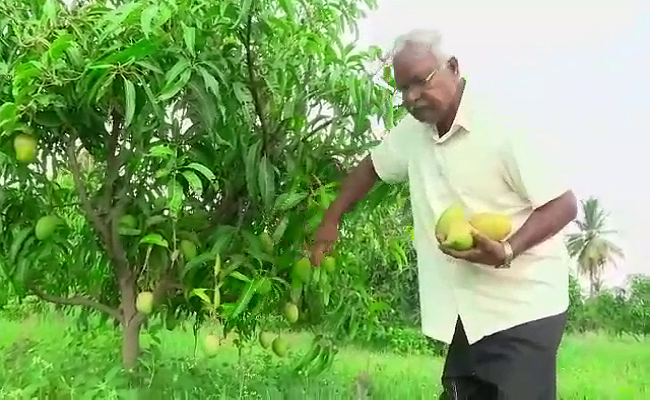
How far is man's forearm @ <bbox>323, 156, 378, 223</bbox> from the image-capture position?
1245 mm

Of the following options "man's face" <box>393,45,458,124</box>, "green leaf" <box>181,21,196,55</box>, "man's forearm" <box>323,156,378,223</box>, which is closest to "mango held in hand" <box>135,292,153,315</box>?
"man's forearm" <box>323,156,378,223</box>

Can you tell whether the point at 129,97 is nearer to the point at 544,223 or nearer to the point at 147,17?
the point at 147,17

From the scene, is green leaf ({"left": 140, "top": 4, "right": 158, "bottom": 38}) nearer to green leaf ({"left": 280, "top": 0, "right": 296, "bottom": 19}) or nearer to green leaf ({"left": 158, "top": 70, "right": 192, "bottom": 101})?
green leaf ({"left": 158, "top": 70, "right": 192, "bottom": 101})

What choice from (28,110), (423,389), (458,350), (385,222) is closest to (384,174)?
(385,222)

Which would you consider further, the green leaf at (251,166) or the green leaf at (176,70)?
the green leaf at (251,166)

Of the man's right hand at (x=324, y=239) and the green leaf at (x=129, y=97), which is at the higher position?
the green leaf at (x=129, y=97)

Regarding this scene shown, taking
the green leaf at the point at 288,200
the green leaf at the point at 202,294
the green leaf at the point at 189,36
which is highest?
the green leaf at the point at 189,36

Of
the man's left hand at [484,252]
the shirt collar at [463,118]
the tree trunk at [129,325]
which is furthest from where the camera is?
the tree trunk at [129,325]

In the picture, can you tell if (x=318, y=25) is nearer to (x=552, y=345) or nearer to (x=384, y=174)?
(x=384, y=174)

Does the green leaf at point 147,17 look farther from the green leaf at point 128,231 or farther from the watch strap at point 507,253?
the watch strap at point 507,253

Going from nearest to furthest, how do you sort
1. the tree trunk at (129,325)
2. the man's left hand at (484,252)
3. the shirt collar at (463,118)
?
the man's left hand at (484,252)
the shirt collar at (463,118)
the tree trunk at (129,325)

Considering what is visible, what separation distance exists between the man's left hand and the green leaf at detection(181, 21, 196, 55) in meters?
0.46

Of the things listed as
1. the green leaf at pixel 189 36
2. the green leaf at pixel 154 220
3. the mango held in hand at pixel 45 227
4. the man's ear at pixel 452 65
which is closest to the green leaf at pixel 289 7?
the green leaf at pixel 189 36

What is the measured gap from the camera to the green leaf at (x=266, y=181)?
122 centimetres
